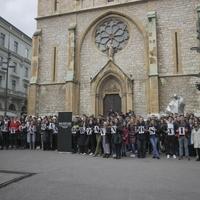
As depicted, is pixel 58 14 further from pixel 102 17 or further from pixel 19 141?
pixel 19 141

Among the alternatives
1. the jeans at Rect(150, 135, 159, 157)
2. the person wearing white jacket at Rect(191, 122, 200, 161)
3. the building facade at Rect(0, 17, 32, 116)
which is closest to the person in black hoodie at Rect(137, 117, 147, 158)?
the jeans at Rect(150, 135, 159, 157)

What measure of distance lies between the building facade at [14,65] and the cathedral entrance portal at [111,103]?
19070 mm

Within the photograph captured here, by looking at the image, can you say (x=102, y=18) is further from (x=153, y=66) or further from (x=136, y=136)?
(x=136, y=136)

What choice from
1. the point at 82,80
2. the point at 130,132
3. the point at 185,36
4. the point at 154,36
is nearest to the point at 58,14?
the point at 82,80

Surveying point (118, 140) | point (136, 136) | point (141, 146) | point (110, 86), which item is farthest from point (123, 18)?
point (118, 140)

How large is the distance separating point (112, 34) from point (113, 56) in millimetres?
2387

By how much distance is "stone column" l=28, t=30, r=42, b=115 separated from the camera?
2459 cm

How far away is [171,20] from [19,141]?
15.2 meters

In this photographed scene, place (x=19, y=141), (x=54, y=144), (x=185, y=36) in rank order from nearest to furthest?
(x=54, y=144)
(x=19, y=141)
(x=185, y=36)

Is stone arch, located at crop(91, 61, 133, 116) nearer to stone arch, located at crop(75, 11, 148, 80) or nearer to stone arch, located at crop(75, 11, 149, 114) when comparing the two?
stone arch, located at crop(75, 11, 149, 114)

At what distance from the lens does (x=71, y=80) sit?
23203 millimetres

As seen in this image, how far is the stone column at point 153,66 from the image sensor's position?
2078cm

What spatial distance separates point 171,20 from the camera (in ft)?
72.6

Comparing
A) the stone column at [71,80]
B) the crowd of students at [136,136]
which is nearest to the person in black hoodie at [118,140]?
the crowd of students at [136,136]
